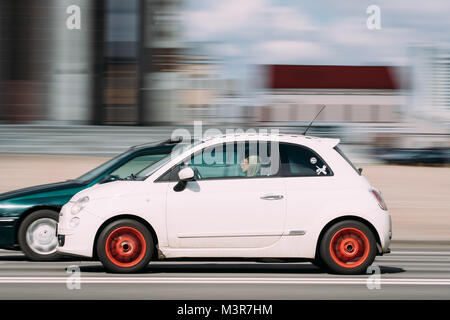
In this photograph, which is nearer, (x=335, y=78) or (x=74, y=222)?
(x=74, y=222)

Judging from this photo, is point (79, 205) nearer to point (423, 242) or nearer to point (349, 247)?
point (349, 247)

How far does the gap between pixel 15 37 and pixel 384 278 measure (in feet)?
119

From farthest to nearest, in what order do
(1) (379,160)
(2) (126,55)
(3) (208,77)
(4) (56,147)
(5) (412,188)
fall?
(3) (208,77), (2) (126,55), (1) (379,160), (4) (56,147), (5) (412,188)

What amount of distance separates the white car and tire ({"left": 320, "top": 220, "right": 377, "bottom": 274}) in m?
0.01

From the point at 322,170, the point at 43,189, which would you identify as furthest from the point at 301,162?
the point at 43,189

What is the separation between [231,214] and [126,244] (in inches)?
43.3

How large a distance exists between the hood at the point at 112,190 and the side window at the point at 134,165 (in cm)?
140

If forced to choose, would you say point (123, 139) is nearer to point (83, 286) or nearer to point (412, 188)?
point (412, 188)

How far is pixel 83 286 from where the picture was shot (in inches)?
317

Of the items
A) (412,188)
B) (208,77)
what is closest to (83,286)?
(412,188)

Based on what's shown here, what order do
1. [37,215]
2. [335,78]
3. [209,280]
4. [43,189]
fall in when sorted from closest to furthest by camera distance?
[209,280], [37,215], [43,189], [335,78]

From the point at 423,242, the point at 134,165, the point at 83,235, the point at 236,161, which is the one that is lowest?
A: the point at 423,242

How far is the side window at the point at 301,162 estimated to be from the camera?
901 centimetres

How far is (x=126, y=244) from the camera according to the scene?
28.7ft
